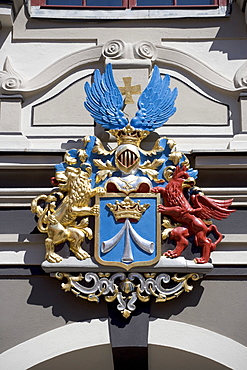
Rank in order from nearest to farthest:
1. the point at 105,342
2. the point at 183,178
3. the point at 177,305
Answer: the point at 105,342
the point at 177,305
the point at 183,178

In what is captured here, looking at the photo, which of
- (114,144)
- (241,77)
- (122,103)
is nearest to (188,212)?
(114,144)

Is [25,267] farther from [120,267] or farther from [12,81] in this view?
[12,81]

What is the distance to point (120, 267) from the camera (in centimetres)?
555

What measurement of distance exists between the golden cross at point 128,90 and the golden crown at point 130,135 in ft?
0.94

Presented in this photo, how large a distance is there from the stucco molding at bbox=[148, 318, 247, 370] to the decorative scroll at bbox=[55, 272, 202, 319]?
0.72 feet

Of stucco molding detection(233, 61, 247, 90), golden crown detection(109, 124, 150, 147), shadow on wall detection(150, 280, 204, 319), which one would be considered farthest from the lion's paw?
stucco molding detection(233, 61, 247, 90)

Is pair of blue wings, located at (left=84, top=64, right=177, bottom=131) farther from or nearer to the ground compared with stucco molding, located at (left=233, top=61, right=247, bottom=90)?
nearer to the ground

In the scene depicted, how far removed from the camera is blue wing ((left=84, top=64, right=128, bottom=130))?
5.95 meters

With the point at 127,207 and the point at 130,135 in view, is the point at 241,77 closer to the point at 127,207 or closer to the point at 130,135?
the point at 130,135

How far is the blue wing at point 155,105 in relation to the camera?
19.5 ft

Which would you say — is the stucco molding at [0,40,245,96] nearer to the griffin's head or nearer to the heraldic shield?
the griffin's head

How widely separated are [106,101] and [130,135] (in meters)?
0.37

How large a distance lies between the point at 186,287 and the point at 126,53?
217cm

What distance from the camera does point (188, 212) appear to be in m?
5.68
